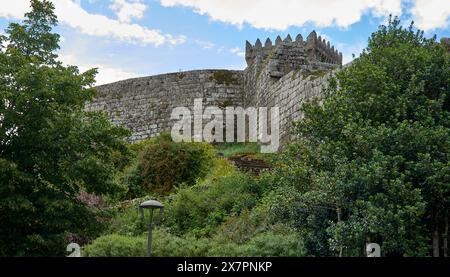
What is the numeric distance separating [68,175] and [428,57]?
7.05m

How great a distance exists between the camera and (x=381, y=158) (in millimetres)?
11102

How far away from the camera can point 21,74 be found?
1258 cm

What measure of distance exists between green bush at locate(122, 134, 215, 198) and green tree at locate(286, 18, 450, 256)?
7562 millimetres

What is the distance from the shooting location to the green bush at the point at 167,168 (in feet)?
66.7

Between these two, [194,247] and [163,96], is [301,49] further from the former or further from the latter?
[194,247]

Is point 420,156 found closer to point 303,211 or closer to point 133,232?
point 303,211

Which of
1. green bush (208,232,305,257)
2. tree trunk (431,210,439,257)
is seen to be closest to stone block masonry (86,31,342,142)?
green bush (208,232,305,257)

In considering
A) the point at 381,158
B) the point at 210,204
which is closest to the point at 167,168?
the point at 210,204

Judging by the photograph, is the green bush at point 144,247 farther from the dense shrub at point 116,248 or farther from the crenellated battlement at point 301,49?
the crenellated battlement at point 301,49

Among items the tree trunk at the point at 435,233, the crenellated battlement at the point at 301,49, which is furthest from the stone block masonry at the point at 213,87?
the tree trunk at the point at 435,233

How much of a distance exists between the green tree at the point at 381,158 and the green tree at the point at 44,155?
385 centimetres

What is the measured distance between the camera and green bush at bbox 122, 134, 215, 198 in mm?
20344

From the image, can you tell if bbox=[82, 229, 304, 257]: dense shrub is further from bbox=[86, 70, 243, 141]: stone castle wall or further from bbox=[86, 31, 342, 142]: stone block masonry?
bbox=[86, 70, 243, 141]: stone castle wall
